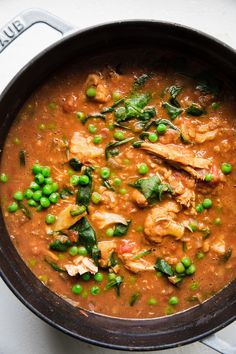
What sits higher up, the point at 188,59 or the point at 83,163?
the point at 188,59

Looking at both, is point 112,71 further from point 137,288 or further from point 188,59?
point 137,288

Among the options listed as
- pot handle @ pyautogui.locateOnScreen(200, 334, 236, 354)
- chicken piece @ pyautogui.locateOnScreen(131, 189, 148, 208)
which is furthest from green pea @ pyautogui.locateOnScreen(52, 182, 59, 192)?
pot handle @ pyautogui.locateOnScreen(200, 334, 236, 354)

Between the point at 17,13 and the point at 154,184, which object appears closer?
the point at 154,184

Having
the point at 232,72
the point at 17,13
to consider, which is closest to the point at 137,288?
the point at 232,72

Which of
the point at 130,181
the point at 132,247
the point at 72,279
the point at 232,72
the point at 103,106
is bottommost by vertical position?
the point at 72,279

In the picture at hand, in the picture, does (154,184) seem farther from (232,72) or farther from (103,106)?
(232,72)

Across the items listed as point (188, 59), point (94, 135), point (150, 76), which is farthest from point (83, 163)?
point (188, 59)
